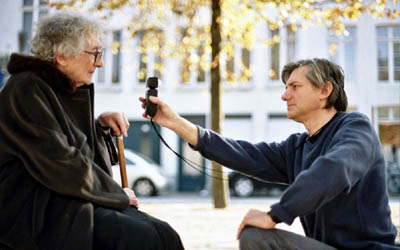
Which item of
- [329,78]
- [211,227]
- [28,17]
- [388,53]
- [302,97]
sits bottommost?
[211,227]

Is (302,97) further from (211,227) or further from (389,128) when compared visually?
(389,128)

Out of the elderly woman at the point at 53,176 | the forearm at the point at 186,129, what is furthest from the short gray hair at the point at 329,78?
the elderly woman at the point at 53,176

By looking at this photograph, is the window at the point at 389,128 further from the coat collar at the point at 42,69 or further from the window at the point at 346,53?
the coat collar at the point at 42,69

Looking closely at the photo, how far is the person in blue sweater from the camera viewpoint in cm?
222

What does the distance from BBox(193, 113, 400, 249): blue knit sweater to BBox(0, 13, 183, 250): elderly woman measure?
2.20 ft

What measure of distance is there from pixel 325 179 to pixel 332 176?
4 centimetres

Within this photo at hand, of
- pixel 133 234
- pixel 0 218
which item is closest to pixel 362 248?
pixel 133 234

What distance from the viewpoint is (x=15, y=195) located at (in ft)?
8.05

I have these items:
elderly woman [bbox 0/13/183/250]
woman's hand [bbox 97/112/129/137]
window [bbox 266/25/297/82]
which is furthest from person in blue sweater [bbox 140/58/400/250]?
window [bbox 266/25/297/82]

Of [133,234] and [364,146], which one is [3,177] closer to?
[133,234]

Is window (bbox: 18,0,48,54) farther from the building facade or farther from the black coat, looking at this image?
the black coat

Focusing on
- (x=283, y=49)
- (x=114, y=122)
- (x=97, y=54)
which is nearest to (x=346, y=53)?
(x=283, y=49)

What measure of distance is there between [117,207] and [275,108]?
1823 cm

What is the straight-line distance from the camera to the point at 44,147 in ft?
7.97
